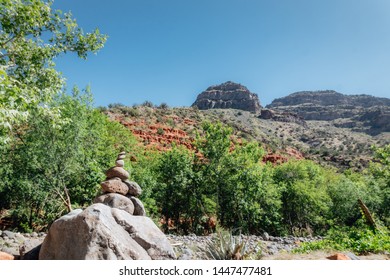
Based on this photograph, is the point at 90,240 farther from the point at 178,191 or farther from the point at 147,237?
the point at 178,191

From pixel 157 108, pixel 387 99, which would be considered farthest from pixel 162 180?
pixel 387 99

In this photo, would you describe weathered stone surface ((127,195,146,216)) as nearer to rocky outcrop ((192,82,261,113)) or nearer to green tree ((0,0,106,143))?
green tree ((0,0,106,143))

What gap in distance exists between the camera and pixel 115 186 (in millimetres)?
12359

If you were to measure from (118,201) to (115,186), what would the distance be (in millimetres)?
796

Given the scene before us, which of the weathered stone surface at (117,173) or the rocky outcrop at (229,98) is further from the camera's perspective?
the rocky outcrop at (229,98)

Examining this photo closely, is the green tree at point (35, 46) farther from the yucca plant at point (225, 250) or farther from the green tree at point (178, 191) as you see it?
the green tree at point (178, 191)

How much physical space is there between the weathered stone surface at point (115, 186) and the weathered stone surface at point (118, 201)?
0.27m

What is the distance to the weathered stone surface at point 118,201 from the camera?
11.7 m

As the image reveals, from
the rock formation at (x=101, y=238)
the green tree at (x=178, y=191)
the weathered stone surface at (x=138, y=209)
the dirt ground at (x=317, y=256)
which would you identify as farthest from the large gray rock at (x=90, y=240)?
the green tree at (x=178, y=191)

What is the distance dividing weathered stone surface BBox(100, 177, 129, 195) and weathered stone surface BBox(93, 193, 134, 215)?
0.27m

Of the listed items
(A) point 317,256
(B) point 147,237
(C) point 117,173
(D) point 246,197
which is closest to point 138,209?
(C) point 117,173

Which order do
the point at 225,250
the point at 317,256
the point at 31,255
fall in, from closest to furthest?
1. the point at 31,255
2. the point at 225,250
3. the point at 317,256
